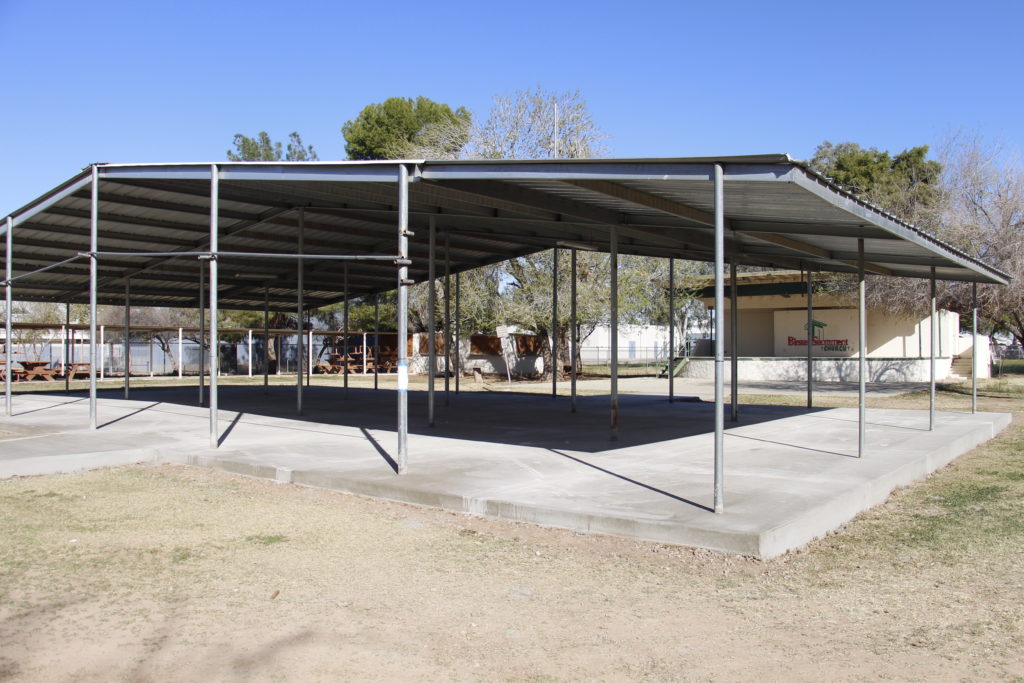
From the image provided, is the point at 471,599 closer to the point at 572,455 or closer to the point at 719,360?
the point at 719,360

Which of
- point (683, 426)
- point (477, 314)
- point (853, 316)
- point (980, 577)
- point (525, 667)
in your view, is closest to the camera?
point (525, 667)

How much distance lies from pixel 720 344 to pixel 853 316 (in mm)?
31944

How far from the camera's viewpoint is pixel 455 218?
48.6 ft

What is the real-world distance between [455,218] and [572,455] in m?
6.22

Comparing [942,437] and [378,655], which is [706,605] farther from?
[942,437]

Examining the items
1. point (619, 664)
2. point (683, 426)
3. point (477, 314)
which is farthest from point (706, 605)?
point (477, 314)

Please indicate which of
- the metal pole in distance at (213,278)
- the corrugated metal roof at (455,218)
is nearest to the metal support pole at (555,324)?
the corrugated metal roof at (455,218)

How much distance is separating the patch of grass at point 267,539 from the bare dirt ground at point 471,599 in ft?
0.16

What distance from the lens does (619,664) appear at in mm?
4113

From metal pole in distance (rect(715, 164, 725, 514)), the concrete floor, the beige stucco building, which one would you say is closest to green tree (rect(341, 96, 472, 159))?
the beige stucco building

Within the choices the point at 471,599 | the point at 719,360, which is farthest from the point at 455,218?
the point at 471,599

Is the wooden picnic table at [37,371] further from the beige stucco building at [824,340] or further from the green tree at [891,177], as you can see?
the green tree at [891,177]

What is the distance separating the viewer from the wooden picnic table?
33.9 meters

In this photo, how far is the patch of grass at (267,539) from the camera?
6566 millimetres
